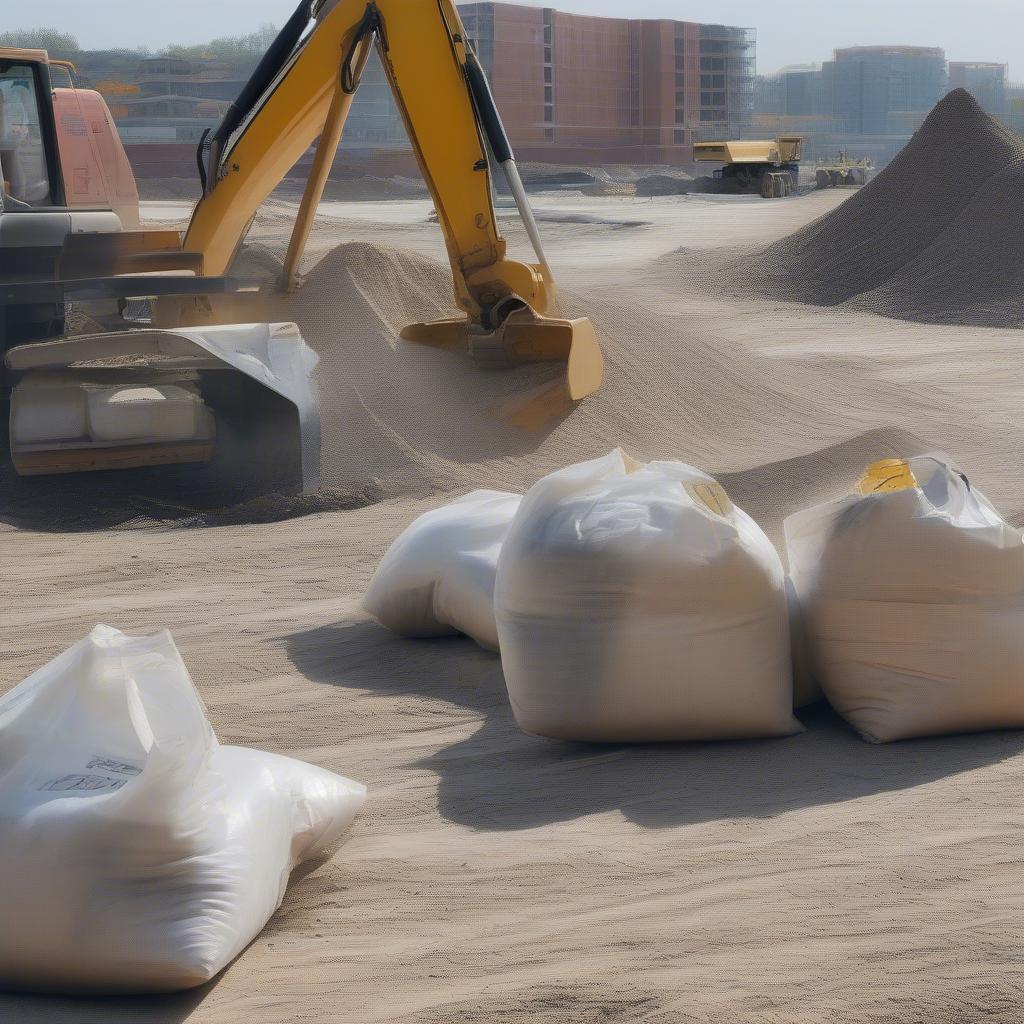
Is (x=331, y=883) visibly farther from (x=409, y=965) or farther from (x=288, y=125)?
(x=288, y=125)

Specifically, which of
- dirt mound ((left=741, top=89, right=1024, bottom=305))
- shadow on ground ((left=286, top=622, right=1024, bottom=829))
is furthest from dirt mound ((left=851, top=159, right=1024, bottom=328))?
shadow on ground ((left=286, top=622, right=1024, bottom=829))

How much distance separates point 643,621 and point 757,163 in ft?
107

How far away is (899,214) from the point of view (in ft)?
62.6

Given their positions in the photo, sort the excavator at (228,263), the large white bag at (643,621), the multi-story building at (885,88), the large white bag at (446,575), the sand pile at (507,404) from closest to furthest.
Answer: the large white bag at (643,621), the large white bag at (446,575), the excavator at (228,263), the sand pile at (507,404), the multi-story building at (885,88)

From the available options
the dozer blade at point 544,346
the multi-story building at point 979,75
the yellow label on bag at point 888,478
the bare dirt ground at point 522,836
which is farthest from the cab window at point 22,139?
the multi-story building at point 979,75

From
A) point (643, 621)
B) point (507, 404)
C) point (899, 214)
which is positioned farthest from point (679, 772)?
point (899, 214)

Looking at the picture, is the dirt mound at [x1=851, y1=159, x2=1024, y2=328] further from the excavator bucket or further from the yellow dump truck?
the yellow dump truck

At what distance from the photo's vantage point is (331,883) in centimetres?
312

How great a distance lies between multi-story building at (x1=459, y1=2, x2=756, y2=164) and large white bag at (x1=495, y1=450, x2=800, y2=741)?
56.3 meters

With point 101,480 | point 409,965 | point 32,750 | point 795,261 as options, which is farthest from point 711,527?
point 795,261

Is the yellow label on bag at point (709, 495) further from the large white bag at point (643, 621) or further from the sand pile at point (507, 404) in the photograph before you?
the sand pile at point (507, 404)

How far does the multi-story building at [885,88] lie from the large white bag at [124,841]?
93.5 meters

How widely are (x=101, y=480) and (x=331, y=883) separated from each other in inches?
201

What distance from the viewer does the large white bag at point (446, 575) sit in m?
4.81
